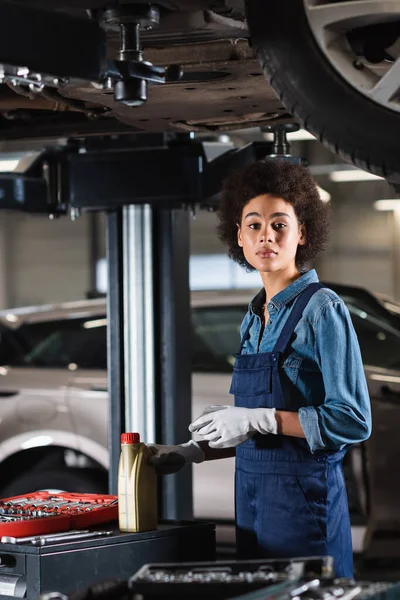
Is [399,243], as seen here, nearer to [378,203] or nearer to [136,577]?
[378,203]

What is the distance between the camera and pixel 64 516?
241cm

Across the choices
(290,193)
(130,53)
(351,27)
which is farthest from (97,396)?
(351,27)

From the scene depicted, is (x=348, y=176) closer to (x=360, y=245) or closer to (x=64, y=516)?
(x=360, y=245)

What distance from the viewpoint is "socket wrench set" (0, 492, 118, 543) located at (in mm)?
2328

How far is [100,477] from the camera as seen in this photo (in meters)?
5.40

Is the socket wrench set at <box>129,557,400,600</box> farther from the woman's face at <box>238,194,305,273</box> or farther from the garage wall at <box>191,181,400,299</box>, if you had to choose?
the garage wall at <box>191,181,400,299</box>

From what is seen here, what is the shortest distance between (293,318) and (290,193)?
0.34 meters

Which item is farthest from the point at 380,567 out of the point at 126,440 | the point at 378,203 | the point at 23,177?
the point at 378,203

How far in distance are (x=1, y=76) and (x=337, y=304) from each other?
981 mm

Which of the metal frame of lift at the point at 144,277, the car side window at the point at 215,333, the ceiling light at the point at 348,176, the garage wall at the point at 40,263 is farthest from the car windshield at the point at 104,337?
the garage wall at the point at 40,263

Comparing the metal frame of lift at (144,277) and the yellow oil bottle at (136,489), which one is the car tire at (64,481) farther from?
the yellow oil bottle at (136,489)

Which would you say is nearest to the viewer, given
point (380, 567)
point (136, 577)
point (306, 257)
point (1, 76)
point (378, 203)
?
point (136, 577)

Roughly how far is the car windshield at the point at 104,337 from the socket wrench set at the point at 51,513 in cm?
286

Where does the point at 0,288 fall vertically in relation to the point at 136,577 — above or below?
above
